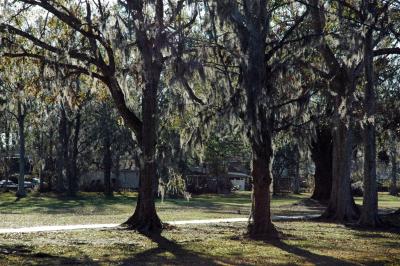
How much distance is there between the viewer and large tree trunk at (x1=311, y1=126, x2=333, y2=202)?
1398 inches

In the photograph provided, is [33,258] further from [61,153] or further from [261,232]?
[61,153]

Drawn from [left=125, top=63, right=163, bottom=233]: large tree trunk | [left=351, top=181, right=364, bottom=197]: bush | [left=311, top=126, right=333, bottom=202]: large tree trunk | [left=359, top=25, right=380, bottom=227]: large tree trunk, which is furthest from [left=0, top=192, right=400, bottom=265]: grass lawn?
[left=351, top=181, right=364, bottom=197]: bush

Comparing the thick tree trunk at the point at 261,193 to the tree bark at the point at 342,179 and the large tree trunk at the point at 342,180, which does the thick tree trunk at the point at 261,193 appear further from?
the large tree trunk at the point at 342,180

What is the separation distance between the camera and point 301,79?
1742 centimetres

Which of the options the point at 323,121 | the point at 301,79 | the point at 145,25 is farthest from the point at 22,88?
the point at 323,121

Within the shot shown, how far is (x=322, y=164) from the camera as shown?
3606cm

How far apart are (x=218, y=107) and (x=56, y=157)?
46.8 metres

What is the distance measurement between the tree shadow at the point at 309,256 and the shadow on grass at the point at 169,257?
194 centimetres

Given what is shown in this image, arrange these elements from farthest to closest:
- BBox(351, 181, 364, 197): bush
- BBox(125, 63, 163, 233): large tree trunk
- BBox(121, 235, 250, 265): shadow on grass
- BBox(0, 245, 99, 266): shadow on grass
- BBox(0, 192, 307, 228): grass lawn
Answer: BBox(351, 181, 364, 197): bush
BBox(0, 192, 307, 228): grass lawn
BBox(125, 63, 163, 233): large tree trunk
BBox(121, 235, 250, 265): shadow on grass
BBox(0, 245, 99, 266): shadow on grass

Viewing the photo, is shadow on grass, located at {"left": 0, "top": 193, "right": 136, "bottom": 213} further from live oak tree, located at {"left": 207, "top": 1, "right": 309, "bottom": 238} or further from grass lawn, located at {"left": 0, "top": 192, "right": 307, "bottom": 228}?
live oak tree, located at {"left": 207, "top": 1, "right": 309, "bottom": 238}

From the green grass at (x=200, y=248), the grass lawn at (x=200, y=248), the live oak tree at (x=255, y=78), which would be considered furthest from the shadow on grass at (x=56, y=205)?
the live oak tree at (x=255, y=78)

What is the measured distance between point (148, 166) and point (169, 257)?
20.6 ft

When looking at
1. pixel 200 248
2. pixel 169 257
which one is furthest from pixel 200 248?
pixel 169 257

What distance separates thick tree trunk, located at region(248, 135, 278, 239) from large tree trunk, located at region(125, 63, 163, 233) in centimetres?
336
